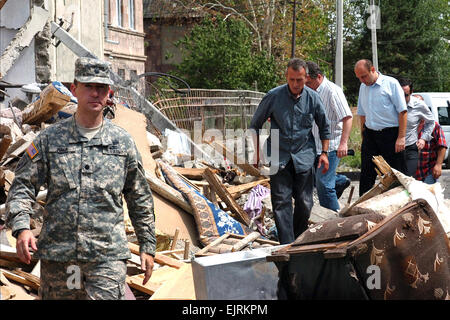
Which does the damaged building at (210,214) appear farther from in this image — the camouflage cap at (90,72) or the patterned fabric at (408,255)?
the camouflage cap at (90,72)

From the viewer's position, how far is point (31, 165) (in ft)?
13.8

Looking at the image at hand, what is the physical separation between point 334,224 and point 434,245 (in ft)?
2.17

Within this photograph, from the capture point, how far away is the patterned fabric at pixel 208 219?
8945mm

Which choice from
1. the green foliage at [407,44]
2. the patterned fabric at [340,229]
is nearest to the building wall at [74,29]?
the patterned fabric at [340,229]

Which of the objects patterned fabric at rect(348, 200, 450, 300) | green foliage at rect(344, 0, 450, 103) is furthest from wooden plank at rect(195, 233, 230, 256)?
green foliage at rect(344, 0, 450, 103)

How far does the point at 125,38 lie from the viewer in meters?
33.2

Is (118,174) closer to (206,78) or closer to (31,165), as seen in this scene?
(31,165)

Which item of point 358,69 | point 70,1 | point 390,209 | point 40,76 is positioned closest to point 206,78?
point 70,1

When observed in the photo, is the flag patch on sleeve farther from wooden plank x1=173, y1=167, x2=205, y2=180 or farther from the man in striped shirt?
wooden plank x1=173, y1=167, x2=205, y2=180

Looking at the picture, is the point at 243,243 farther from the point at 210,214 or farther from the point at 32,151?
the point at 32,151

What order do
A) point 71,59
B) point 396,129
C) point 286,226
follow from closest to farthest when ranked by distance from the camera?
point 286,226 < point 396,129 < point 71,59

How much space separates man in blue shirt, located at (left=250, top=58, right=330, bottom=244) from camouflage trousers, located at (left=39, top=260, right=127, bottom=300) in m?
3.77

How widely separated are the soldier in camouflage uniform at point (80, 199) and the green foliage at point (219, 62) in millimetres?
22006

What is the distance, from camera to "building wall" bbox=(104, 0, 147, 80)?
1245 inches
